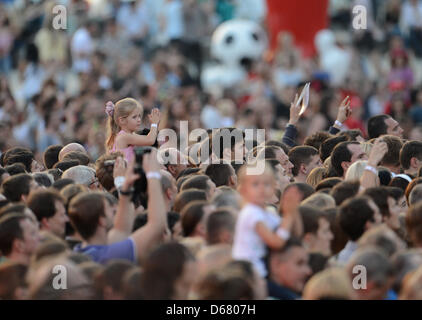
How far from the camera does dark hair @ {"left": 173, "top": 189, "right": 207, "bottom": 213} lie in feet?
22.9

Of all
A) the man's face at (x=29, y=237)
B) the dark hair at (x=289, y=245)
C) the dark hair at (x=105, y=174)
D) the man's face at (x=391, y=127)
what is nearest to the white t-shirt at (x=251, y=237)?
the dark hair at (x=289, y=245)

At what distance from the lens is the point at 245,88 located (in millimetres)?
18797

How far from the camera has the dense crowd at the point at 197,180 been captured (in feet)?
17.4

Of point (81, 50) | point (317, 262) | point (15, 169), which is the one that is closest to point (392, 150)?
point (15, 169)

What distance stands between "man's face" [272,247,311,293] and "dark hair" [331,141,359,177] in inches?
130

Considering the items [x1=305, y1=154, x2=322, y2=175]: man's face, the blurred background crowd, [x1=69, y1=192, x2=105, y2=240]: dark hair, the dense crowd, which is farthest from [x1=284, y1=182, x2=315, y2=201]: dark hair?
the blurred background crowd

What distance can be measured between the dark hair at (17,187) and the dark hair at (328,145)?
10.9 ft

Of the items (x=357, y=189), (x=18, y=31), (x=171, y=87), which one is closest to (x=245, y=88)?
(x=171, y=87)

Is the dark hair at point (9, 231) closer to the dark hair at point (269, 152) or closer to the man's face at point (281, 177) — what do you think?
the man's face at point (281, 177)

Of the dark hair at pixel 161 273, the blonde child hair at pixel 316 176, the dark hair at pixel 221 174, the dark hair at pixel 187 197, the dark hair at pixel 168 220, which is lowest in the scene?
the dark hair at pixel 161 273

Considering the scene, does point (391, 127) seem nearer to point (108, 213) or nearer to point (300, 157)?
point (300, 157)

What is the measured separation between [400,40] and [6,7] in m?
7.22
